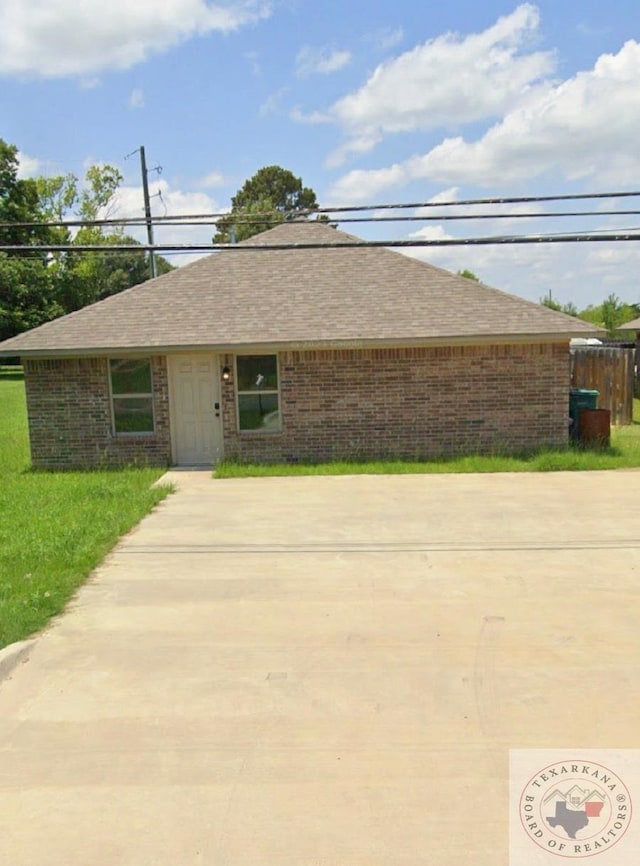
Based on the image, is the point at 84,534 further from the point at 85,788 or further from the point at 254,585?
the point at 85,788

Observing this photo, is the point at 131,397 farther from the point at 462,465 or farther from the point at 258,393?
the point at 462,465

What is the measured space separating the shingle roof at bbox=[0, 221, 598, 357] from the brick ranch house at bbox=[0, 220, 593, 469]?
0.05 metres

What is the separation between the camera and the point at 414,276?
1517 centimetres

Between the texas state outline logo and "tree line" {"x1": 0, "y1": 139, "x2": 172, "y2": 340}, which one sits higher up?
"tree line" {"x1": 0, "y1": 139, "x2": 172, "y2": 340}

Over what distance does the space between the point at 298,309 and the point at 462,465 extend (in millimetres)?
4507

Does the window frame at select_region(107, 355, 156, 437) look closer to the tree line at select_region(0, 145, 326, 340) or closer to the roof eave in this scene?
the roof eave

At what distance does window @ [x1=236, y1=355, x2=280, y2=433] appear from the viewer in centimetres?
1373

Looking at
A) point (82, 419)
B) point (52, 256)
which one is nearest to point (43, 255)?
point (52, 256)

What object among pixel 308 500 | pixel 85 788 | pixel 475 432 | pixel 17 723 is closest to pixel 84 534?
pixel 308 500

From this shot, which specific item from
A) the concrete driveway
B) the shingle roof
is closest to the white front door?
the shingle roof

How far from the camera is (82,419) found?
13906 millimetres

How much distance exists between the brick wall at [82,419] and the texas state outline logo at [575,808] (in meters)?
11.2

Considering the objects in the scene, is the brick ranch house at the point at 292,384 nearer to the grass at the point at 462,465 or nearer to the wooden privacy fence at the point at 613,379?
the grass at the point at 462,465

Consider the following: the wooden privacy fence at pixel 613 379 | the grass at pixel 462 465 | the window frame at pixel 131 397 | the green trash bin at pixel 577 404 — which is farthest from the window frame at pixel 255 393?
the wooden privacy fence at pixel 613 379
